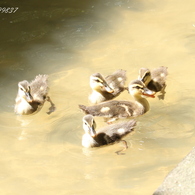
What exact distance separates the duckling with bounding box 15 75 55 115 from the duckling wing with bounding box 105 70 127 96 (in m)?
0.53

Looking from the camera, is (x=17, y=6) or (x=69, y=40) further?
(x=17, y=6)

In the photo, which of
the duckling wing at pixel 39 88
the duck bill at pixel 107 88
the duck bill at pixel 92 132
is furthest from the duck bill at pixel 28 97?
the duck bill at pixel 92 132

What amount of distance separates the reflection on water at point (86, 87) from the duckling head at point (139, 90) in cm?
16

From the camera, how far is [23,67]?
4816 millimetres

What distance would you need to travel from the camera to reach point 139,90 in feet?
13.2

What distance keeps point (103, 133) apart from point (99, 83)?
0.60 m

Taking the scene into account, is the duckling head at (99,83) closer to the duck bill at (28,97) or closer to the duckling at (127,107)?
the duckling at (127,107)

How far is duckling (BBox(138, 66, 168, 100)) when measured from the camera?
416 cm

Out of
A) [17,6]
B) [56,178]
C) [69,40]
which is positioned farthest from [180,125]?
[17,6]

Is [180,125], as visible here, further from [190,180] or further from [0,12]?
[0,12]

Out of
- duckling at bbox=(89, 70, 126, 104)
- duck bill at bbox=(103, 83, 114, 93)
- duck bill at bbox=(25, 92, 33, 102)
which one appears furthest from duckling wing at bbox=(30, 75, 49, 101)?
duck bill at bbox=(103, 83, 114, 93)

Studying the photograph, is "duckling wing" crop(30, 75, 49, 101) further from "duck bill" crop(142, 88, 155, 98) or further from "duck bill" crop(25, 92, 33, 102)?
"duck bill" crop(142, 88, 155, 98)

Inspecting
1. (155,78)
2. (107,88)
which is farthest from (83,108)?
(155,78)

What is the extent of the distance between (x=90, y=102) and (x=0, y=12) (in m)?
2.14
